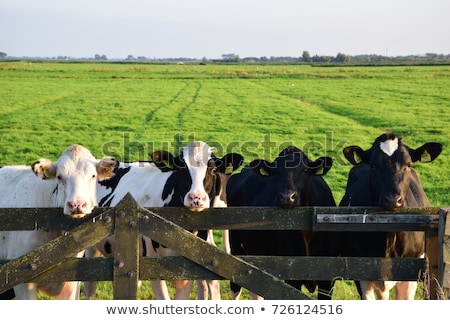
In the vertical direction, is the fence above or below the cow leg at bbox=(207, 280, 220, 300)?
above

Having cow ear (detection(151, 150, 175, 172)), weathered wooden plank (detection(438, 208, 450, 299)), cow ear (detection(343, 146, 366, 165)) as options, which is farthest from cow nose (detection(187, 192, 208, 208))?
weathered wooden plank (detection(438, 208, 450, 299))

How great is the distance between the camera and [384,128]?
28.6 m

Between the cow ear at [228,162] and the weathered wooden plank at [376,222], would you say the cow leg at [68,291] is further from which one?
the weathered wooden plank at [376,222]

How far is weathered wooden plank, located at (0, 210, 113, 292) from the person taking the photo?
523 cm

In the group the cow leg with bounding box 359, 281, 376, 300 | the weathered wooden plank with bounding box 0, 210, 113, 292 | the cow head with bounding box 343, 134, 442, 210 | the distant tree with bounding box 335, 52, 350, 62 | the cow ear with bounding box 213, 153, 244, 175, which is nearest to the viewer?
the weathered wooden plank with bounding box 0, 210, 113, 292

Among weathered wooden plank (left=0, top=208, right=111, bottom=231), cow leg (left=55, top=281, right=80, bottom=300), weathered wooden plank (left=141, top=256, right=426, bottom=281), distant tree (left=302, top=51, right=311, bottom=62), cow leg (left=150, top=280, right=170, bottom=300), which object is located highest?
distant tree (left=302, top=51, right=311, bottom=62)

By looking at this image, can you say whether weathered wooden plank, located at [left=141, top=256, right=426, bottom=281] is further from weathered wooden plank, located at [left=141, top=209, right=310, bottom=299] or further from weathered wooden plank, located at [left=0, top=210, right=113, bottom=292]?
weathered wooden plank, located at [left=0, top=210, right=113, bottom=292]

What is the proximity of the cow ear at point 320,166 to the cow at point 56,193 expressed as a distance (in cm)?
209

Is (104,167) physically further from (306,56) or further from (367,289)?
(306,56)

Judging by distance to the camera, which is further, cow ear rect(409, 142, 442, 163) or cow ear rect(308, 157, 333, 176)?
cow ear rect(308, 157, 333, 176)

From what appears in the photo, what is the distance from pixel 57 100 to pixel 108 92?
754 centimetres

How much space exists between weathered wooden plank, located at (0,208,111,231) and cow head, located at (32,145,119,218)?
0.33 metres

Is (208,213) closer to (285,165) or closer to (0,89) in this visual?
(285,165)
